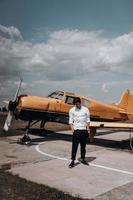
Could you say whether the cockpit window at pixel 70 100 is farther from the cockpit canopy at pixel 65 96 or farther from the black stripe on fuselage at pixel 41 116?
the black stripe on fuselage at pixel 41 116

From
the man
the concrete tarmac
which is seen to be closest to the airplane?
the concrete tarmac

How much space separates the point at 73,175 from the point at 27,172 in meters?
1.35

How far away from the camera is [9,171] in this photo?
29.5 feet

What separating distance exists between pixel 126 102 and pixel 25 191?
564 inches

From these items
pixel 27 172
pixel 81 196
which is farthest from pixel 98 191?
pixel 27 172

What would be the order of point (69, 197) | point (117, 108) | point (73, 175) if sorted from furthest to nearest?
point (117, 108), point (73, 175), point (69, 197)

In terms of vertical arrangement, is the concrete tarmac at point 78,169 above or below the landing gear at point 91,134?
below

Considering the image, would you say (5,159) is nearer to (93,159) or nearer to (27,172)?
(27,172)

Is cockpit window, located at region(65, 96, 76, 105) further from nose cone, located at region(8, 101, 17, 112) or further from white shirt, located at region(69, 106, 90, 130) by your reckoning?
white shirt, located at region(69, 106, 90, 130)

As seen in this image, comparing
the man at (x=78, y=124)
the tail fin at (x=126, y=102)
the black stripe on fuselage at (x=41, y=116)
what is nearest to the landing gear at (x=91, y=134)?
the black stripe on fuselage at (x=41, y=116)

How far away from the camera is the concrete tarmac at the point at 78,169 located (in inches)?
287

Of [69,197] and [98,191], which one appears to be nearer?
[69,197]

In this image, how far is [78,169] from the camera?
9383 mm

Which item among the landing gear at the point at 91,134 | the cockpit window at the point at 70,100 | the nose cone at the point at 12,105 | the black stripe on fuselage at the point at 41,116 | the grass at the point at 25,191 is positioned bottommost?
the grass at the point at 25,191
